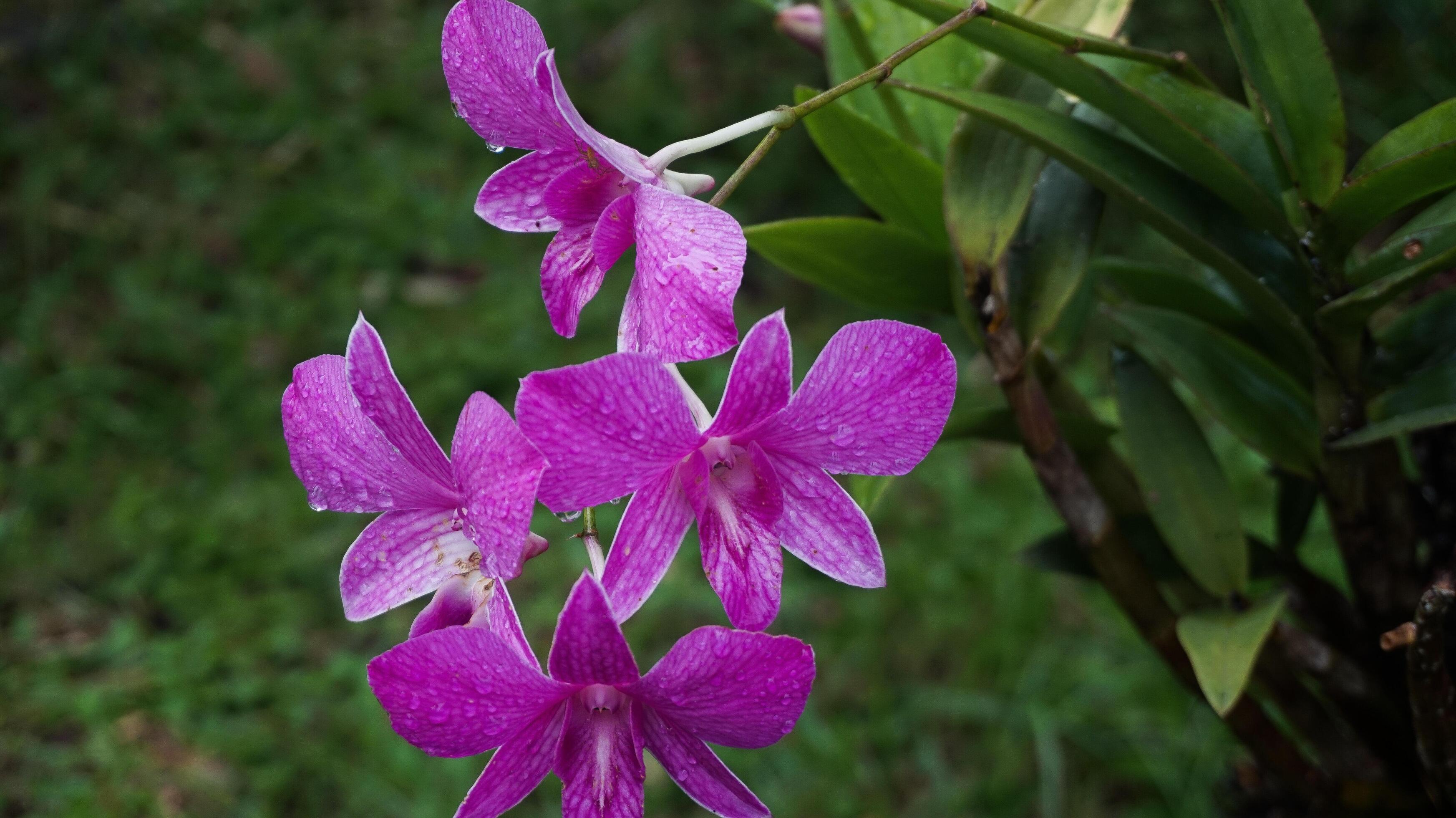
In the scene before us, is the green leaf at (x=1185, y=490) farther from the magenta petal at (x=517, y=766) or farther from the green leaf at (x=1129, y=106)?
the magenta petal at (x=517, y=766)

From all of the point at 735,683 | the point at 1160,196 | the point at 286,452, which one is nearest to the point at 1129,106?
the point at 1160,196

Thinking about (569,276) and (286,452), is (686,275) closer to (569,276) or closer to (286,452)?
(569,276)

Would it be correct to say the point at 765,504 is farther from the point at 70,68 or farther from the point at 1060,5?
the point at 70,68

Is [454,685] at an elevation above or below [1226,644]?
above

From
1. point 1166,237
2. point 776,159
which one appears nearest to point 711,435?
point 1166,237

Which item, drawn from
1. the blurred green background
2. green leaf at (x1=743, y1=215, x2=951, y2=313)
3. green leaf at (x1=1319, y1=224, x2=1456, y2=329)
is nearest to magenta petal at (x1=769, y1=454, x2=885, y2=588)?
green leaf at (x1=743, y1=215, x2=951, y2=313)
